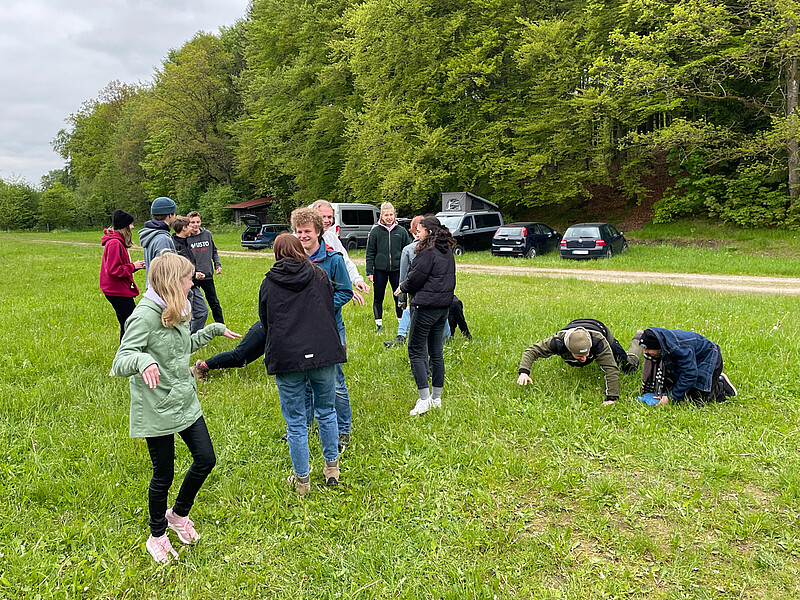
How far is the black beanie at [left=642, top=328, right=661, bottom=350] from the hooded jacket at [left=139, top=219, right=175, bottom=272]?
17.0ft

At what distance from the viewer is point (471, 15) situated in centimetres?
2353

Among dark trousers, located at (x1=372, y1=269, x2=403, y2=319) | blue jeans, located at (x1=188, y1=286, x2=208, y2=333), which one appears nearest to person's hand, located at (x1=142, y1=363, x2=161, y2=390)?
blue jeans, located at (x1=188, y1=286, x2=208, y2=333)

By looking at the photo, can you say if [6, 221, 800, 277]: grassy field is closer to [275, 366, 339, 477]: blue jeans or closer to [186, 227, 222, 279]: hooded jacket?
[186, 227, 222, 279]: hooded jacket

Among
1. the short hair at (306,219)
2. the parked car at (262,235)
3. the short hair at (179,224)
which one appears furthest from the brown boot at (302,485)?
the parked car at (262,235)

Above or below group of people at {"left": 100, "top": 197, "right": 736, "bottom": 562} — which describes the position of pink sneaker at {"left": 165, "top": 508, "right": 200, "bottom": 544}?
below

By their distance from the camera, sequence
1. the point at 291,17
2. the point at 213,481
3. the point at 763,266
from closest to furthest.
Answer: the point at 213,481 → the point at 763,266 → the point at 291,17

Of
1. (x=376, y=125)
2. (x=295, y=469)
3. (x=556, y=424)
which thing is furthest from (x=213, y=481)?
(x=376, y=125)

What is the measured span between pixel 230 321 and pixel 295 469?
18.6 ft

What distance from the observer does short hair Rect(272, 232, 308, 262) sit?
11.5 ft

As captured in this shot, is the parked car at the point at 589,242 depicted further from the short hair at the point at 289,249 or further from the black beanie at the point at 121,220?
the short hair at the point at 289,249

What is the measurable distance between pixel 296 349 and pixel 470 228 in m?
18.2

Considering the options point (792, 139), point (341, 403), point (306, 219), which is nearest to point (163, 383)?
point (306, 219)

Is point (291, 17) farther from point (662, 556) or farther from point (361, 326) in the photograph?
point (662, 556)

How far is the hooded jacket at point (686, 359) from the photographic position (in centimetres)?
479
